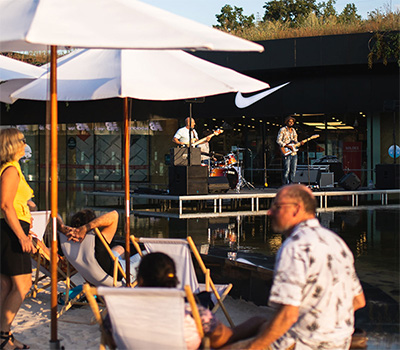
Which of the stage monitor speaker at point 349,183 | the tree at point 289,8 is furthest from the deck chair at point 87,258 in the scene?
the tree at point 289,8

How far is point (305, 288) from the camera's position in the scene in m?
3.08

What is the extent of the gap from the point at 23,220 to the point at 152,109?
71.0 feet

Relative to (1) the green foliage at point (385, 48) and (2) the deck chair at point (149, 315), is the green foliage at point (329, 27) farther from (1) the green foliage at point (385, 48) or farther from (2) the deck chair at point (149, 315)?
(2) the deck chair at point (149, 315)

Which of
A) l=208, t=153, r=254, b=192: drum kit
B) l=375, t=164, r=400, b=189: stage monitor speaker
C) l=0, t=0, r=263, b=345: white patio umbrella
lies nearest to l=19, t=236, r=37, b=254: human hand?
l=0, t=0, r=263, b=345: white patio umbrella

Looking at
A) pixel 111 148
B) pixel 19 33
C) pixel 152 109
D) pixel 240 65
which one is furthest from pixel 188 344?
pixel 111 148

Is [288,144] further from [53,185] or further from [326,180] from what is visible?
[53,185]

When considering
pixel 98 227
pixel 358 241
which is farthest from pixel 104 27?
pixel 358 241

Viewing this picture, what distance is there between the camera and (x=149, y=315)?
3.20 meters

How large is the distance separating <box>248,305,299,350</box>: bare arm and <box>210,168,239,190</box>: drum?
12594 mm

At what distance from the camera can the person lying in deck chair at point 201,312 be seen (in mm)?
3363

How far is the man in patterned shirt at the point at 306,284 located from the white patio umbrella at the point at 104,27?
107cm

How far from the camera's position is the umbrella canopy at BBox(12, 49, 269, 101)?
5.46 m

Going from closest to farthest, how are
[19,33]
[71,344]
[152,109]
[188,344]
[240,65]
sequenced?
[188,344], [19,33], [71,344], [240,65], [152,109]

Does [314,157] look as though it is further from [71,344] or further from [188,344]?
[188,344]
